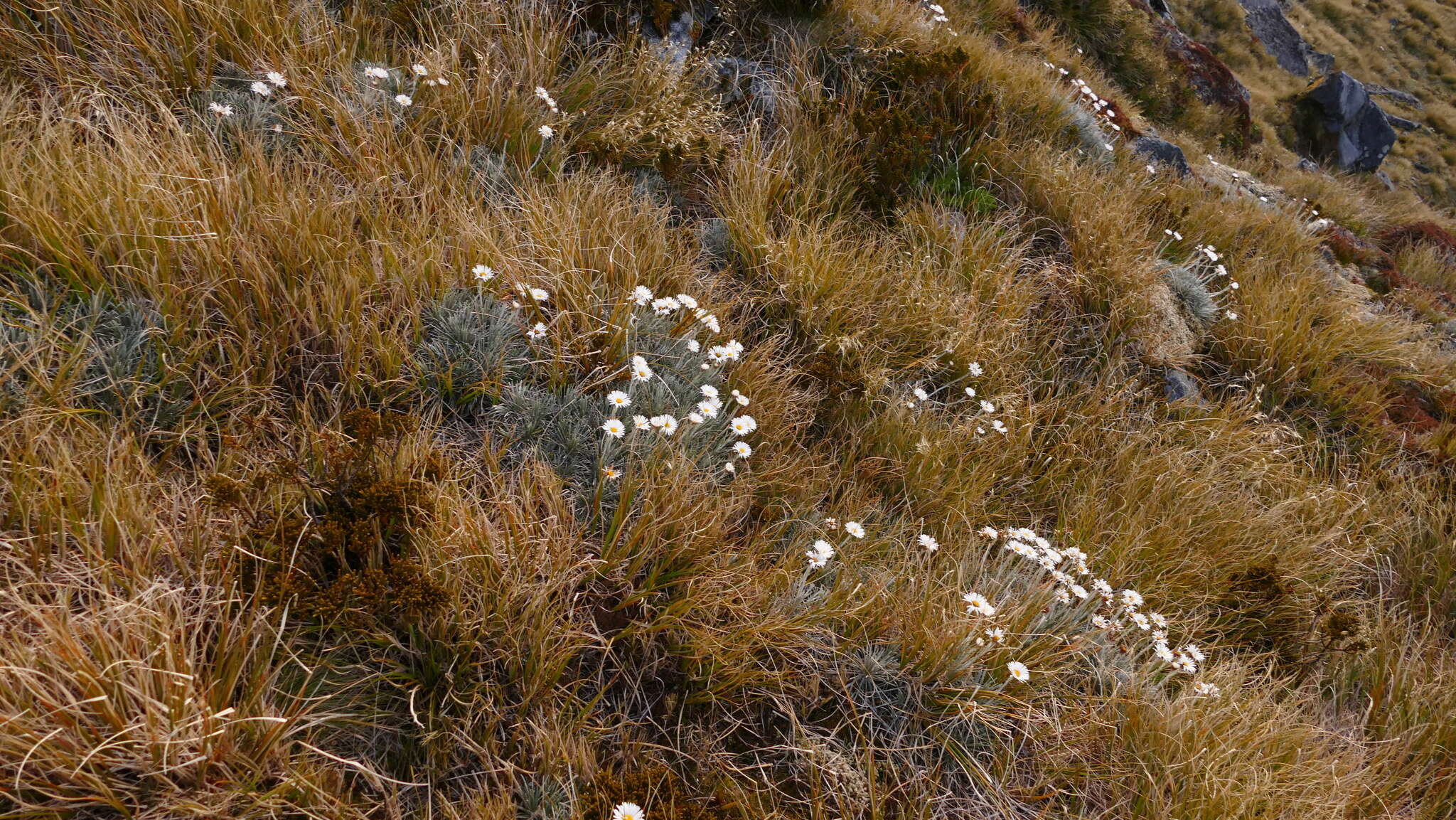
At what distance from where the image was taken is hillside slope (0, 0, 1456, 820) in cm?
212

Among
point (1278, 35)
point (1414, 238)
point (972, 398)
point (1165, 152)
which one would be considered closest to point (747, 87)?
point (972, 398)

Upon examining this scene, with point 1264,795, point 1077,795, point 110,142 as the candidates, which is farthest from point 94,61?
Result: point 1264,795

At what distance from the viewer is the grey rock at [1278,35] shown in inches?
754

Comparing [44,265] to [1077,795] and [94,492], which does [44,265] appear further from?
[1077,795]

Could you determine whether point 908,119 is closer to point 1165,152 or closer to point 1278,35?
point 1165,152

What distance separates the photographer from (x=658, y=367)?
3348 millimetres

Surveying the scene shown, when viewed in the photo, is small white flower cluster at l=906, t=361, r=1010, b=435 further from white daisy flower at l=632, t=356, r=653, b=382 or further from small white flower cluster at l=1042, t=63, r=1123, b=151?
small white flower cluster at l=1042, t=63, r=1123, b=151

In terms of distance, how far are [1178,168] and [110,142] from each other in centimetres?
883

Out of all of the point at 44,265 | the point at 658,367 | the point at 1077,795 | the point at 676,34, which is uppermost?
the point at 676,34

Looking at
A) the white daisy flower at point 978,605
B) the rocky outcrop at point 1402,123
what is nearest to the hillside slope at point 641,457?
the white daisy flower at point 978,605

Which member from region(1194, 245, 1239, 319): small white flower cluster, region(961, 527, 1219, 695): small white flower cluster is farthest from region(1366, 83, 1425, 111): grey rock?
region(961, 527, 1219, 695): small white flower cluster

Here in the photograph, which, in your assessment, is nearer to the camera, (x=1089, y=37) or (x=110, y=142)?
(x=110, y=142)

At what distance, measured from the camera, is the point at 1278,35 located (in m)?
19.6

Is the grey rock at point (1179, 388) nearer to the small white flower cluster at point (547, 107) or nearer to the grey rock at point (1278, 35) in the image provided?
the small white flower cluster at point (547, 107)
